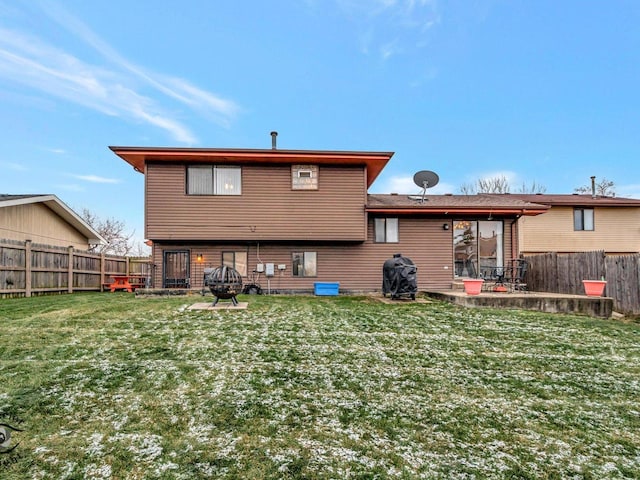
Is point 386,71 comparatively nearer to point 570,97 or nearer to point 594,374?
point 570,97

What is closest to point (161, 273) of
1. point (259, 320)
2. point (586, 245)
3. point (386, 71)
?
point (259, 320)

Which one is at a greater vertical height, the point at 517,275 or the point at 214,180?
the point at 214,180

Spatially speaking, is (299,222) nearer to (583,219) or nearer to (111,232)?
(583,219)

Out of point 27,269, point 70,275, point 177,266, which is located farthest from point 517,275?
point 70,275

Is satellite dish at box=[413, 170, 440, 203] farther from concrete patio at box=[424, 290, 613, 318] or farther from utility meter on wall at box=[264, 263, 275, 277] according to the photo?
utility meter on wall at box=[264, 263, 275, 277]

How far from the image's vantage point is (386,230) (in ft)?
41.3

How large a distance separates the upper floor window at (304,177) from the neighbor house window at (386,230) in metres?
2.67

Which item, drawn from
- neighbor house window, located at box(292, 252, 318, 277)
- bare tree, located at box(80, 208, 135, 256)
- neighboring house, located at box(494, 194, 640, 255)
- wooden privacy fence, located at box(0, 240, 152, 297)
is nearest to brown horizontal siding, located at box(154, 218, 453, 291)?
neighbor house window, located at box(292, 252, 318, 277)

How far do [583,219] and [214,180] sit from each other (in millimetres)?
17528

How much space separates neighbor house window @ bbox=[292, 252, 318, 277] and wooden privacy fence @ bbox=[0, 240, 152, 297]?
493 cm

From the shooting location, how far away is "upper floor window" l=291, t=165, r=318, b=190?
11812mm

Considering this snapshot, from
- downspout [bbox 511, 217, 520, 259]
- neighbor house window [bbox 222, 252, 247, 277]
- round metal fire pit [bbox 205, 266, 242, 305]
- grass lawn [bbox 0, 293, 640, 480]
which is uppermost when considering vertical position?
downspout [bbox 511, 217, 520, 259]

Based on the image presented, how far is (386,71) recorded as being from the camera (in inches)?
723

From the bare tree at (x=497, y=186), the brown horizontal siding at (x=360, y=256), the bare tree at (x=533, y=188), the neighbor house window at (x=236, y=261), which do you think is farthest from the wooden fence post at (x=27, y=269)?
the bare tree at (x=533, y=188)
